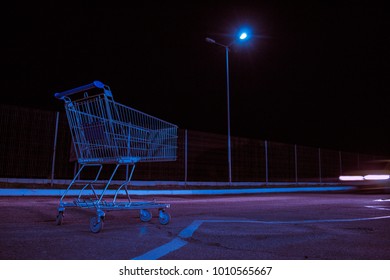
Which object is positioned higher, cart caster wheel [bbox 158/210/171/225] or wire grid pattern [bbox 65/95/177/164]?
wire grid pattern [bbox 65/95/177/164]

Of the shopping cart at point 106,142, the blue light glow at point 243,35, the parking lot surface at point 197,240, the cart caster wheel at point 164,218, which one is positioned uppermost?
the blue light glow at point 243,35

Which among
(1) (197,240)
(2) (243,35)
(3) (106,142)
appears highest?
(2) (243,35)

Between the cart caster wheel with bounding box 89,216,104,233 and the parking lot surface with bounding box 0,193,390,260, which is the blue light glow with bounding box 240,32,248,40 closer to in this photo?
the parking lot surface with bounding box 0,193,390,260

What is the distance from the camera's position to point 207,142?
17.2m

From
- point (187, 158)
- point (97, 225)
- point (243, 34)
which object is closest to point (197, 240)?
point (97, 225)

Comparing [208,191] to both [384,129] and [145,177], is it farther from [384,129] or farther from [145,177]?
[384,129]

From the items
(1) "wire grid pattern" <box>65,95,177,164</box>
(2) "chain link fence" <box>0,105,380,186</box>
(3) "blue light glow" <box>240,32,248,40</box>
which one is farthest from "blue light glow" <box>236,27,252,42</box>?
(1) "wire grid pattern" <box>65,95,177,164</box>

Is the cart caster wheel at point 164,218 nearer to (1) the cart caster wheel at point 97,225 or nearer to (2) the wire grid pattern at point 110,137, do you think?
(2) the wire grid pattern at point 110,137

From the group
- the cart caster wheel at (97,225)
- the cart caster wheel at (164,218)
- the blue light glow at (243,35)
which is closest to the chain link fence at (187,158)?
the cart caster wheel at (97,225)

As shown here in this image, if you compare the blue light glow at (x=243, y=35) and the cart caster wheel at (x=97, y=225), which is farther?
the blue light glow at (x=243, y=35)

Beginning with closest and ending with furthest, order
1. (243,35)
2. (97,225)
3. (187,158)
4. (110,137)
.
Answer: (97,225), (110,137), (187,158), (243,35)

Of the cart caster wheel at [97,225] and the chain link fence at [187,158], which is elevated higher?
the chain link fence at [187,158]

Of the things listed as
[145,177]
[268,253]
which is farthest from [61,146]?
[268,253]

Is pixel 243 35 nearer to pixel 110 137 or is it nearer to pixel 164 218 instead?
pixel 110 137
